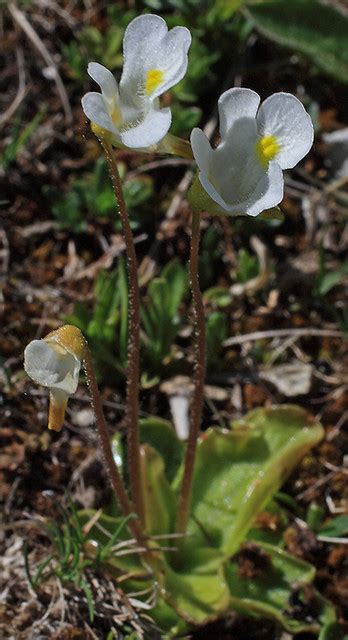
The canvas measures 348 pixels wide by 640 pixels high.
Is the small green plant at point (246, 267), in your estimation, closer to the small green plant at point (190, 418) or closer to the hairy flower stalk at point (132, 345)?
the small green plant at point (190, 418)

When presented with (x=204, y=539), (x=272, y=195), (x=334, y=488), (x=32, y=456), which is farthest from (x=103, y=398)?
(x=272, y=195)

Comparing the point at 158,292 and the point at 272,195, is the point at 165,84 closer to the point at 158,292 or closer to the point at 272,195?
the point at 272,195

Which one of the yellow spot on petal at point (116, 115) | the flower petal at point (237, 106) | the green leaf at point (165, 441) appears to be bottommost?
the green leaf at point (165, 441)

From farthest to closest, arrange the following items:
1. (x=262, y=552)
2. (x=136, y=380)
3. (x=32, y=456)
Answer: (x=32, y=456) < (x=262, y=552) < (x=136, y=380)

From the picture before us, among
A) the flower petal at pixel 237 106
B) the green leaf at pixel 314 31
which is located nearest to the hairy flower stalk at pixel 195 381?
the flower petal at pixel 237 106

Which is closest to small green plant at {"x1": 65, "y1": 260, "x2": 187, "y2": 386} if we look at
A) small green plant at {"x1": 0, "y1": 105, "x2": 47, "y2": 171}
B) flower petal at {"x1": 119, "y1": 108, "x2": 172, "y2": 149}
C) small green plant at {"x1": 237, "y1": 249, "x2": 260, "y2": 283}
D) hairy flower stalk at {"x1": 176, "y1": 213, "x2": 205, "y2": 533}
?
small green plant at {"x1": 237, "y1": 249, "x2": 260, "y2": 283}
